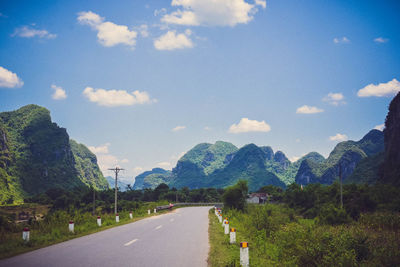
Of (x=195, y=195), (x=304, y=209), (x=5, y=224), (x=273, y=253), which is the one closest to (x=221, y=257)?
(x=273, y=253)

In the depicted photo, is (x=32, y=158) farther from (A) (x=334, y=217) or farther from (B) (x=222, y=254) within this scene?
(B) (x=222, y=254)

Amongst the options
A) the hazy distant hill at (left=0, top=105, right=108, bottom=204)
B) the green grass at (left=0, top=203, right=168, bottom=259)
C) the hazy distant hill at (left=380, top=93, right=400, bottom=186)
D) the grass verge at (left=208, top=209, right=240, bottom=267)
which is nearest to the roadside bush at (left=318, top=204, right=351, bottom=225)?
the green grass at (left=0, top=203, right=168, bottom=259)

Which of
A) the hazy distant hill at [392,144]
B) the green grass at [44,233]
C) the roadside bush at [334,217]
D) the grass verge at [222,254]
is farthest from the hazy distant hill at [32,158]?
the hazy distant hill at [392,144]

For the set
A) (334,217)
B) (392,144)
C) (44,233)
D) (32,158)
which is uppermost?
(32,158)

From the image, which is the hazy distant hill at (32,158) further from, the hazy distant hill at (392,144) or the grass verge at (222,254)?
the hazy distant hill at (392,144)

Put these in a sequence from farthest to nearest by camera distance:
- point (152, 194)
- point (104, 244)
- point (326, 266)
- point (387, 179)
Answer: point (152, 194) → point (387, 179) → point (104, 244) → point (326, 266)

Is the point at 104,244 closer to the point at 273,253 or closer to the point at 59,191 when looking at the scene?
the point at 273,253

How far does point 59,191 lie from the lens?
101m

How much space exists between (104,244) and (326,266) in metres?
7.58

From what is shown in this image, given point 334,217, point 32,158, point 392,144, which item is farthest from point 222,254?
point 32,158

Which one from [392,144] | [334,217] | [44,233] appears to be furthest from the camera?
[392,144]

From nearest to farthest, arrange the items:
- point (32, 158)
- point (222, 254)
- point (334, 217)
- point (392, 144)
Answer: point (222, 254)
point (334, 217)
point (392, 144)
point (32, 158)

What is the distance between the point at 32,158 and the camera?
17600 centimetres

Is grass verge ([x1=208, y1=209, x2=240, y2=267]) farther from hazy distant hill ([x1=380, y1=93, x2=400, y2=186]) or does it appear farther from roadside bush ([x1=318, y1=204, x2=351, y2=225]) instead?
hazy distant hill ([x1=380, y1=93, x2=400, y2=186])
